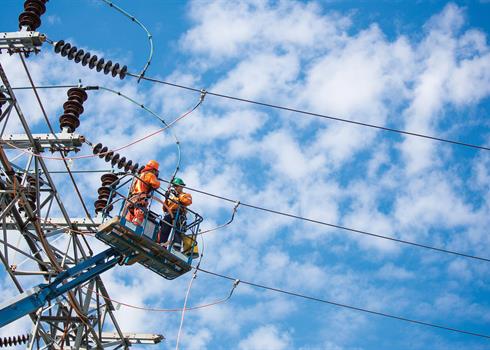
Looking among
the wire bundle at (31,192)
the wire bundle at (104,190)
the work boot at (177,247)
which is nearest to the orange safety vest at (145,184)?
the work boot at (177,247)

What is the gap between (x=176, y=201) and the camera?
42.8ft

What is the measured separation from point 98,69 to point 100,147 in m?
1.64

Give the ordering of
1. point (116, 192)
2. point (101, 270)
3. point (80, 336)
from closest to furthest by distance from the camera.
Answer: point (116, 192) < point (101, 270) < point (80, 336)

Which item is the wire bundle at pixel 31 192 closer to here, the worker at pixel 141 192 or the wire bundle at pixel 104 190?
the wire bundle at pixel 104 190

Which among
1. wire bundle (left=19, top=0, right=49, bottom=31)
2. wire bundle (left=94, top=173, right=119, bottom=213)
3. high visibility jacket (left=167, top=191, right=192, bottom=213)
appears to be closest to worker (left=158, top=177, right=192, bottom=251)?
high visibility jacket (left=167, top=191, right=192, bottom=213)

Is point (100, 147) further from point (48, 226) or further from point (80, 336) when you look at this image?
point (80, 336)

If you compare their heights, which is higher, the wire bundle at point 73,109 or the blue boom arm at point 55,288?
the wire bundle at point 73,109

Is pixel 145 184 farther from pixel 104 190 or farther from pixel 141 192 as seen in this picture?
pixel 104 190

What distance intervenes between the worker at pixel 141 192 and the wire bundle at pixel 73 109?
1882mm

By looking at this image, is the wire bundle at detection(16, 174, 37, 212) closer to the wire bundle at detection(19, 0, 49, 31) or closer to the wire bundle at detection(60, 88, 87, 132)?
the wire bundle at detection(60, 88, 87, 132)

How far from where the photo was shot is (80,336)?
47.0ft

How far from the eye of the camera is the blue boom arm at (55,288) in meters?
12.4

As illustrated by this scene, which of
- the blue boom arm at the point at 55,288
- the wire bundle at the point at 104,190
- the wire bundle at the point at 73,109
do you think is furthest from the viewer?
the wire bundle at the point at 104,190

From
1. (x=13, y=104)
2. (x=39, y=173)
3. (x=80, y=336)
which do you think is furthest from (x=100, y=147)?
(x=80, y=336)
